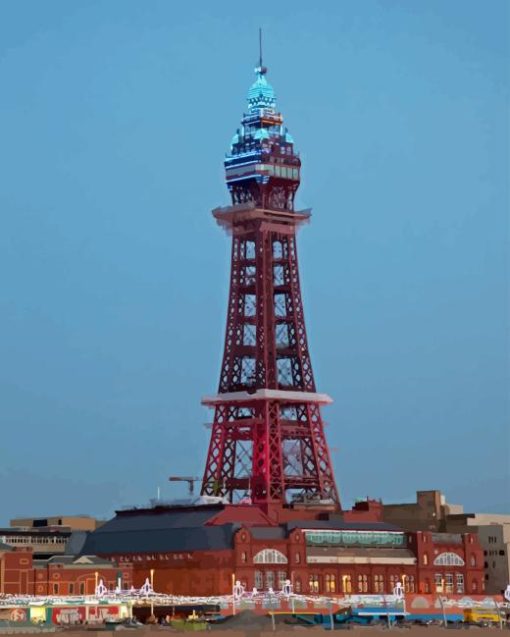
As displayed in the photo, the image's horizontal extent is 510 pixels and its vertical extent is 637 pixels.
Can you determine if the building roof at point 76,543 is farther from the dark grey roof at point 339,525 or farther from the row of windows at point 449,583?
the row of windows at point 449,583

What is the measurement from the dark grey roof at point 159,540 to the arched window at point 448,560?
2571cm

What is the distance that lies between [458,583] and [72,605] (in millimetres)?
50945

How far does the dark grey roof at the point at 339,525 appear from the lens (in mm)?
183500

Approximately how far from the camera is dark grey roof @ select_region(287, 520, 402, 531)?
602 feet

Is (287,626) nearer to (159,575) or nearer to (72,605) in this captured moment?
(72,605)

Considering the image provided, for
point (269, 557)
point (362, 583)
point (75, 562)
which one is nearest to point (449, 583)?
point (362, 583)

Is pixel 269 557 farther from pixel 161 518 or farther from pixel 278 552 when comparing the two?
pixel 161 518

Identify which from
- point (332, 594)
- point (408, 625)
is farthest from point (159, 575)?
point (408, 625)

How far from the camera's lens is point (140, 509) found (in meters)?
192

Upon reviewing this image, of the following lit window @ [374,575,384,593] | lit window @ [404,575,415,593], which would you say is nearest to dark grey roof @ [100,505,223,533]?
lit window @ [374,575,384,593]

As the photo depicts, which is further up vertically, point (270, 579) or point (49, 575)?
point (49, 575)

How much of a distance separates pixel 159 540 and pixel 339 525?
1827 centimetres

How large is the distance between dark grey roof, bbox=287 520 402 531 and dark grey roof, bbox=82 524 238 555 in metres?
8.41

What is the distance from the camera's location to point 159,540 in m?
182
